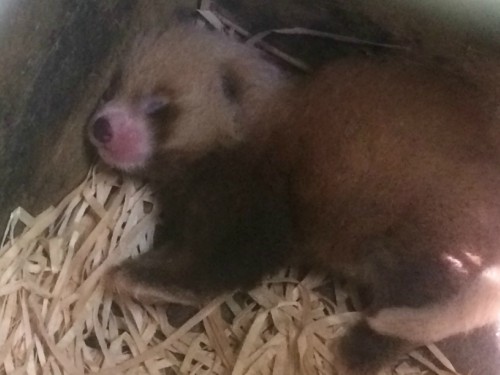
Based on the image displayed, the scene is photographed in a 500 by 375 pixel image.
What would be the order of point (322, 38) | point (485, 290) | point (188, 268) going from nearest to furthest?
point (485, 290)
point (188, 268)
point (322, 38)

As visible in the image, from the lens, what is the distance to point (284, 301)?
1.35 meters

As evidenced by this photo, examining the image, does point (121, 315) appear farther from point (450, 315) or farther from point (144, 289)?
point (450, 315)

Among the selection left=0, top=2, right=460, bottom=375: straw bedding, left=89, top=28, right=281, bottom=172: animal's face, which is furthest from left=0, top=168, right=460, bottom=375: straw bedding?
left=89, top=28, right=281, bottom=172: animal's face

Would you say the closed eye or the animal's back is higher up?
the animal's back

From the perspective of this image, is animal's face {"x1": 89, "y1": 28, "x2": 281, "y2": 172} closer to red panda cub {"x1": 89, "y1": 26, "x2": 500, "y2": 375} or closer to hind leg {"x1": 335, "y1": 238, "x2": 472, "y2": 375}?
red panda cub {"x1": 89, "y1": 26, "x2": 500, "y2": 375}

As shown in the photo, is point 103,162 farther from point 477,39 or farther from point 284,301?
point 477,39

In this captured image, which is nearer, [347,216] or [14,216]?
[347,216]

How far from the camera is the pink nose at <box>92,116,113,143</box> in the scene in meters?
1.29

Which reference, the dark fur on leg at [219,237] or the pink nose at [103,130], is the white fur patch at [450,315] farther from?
the pink nose at [103,130]

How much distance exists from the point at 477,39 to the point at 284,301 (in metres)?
0.47

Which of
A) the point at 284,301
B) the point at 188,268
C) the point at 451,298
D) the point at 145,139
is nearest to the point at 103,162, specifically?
the point at 145,139

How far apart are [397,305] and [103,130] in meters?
0.48

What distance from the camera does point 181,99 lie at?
4.15 feet

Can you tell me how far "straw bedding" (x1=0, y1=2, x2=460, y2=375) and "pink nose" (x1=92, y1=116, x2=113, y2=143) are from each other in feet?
0.32
